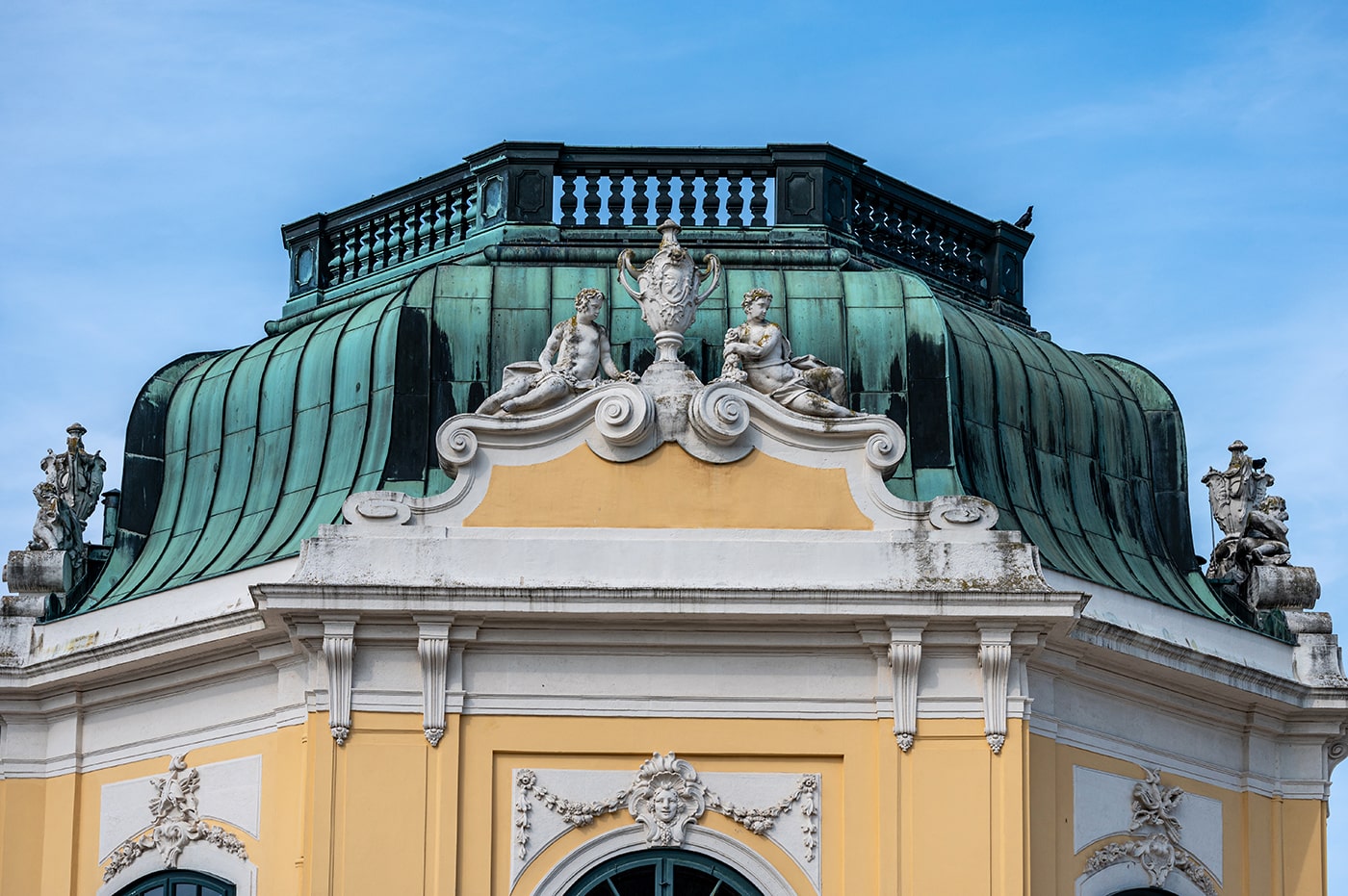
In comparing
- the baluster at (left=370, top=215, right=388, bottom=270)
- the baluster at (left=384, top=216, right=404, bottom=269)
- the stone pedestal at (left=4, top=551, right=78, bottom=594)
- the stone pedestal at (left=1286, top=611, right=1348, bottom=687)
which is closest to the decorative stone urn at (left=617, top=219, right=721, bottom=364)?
the baluster at (left=384, top=216, right=404, bottom=269)

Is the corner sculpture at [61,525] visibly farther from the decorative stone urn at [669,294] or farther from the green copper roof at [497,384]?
the decorative stone urn at [669,294]

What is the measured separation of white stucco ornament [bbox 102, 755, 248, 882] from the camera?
24.4 m

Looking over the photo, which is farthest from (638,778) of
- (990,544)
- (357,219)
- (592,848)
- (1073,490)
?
(357,219)

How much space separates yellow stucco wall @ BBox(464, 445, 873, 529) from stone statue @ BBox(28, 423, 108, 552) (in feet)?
16.3

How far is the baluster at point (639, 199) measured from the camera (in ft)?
87.6

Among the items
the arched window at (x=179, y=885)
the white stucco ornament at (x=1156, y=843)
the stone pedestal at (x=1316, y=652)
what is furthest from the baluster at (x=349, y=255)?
the stone pedestal at (x=1316, y=652)

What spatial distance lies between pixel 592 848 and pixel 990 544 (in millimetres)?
4198

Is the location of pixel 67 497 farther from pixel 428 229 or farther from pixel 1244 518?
pixel 1244 518

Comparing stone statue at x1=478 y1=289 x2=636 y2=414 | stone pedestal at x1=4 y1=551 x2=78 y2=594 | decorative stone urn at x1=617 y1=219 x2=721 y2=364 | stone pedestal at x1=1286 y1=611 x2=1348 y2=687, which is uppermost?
decorative stone urn at x1=617 y1=219 x2=721 y2=364

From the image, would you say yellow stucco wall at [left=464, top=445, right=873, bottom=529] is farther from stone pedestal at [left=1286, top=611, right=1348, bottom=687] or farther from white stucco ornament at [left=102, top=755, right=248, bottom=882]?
stone pedestal at [left=1286, top=611, right=1348, bottom=687]

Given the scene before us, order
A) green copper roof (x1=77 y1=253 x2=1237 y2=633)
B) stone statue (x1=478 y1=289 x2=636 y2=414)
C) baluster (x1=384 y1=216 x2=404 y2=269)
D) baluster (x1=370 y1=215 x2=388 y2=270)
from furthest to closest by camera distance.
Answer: baluster (x1=370 y1=215 x2=388 y2=270) < baluster (x1=384 y1=216 x2=404 y2=269) < green copper roof (x1=77 y1=253 x2=1237 y2=633) < stone statue (x1=478 y1=289 x2=636 y2=414)

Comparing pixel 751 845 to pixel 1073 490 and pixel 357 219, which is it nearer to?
pixel 1073 490

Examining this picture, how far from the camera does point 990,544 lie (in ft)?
76.4

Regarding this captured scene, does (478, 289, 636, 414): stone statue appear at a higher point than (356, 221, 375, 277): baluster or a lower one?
lower
